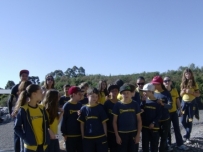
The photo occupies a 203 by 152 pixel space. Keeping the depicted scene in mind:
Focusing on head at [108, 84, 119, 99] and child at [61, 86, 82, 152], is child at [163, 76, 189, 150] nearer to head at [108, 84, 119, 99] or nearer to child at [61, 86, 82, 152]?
head at [108, 84, 119, 99]

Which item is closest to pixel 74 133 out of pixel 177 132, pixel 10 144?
pixel 177 132

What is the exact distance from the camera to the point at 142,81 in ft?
22.0

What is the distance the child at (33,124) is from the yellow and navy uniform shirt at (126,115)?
150cm

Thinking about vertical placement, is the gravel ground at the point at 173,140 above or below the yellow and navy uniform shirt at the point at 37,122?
below

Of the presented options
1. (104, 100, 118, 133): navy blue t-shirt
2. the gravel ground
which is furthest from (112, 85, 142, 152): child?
the gravel ground

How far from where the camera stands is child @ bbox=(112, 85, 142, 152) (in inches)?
209

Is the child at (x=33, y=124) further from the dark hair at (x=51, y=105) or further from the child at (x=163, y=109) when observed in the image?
the child at (x=163, y=109)

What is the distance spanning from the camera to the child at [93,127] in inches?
205

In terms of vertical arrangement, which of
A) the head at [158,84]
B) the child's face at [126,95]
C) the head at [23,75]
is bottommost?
the child's face at [126,95]

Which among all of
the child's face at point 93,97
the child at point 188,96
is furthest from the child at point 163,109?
the child's face at point 93,97

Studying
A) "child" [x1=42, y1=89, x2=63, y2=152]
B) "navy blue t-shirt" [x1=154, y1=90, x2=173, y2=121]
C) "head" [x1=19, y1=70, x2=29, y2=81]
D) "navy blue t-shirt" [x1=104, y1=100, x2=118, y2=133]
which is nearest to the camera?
"child" [x1=42, y1=89, x2=63, y2=152]

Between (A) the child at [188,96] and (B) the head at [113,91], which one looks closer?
(B) the head at [113,91]

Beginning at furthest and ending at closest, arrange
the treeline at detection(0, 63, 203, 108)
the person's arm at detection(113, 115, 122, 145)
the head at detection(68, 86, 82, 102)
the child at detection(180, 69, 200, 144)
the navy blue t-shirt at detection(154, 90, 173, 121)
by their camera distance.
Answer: the treeline at detection(0, 63, 203, 108)
the child at detection(180, 69, 200, 144)
the navy blue t-shirt at detection(154, 90, 173, 121)
the head at detection(68, 86, 82, 102)
the person's arm at detection(113, 115, 122, 145)

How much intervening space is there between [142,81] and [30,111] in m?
3.24
